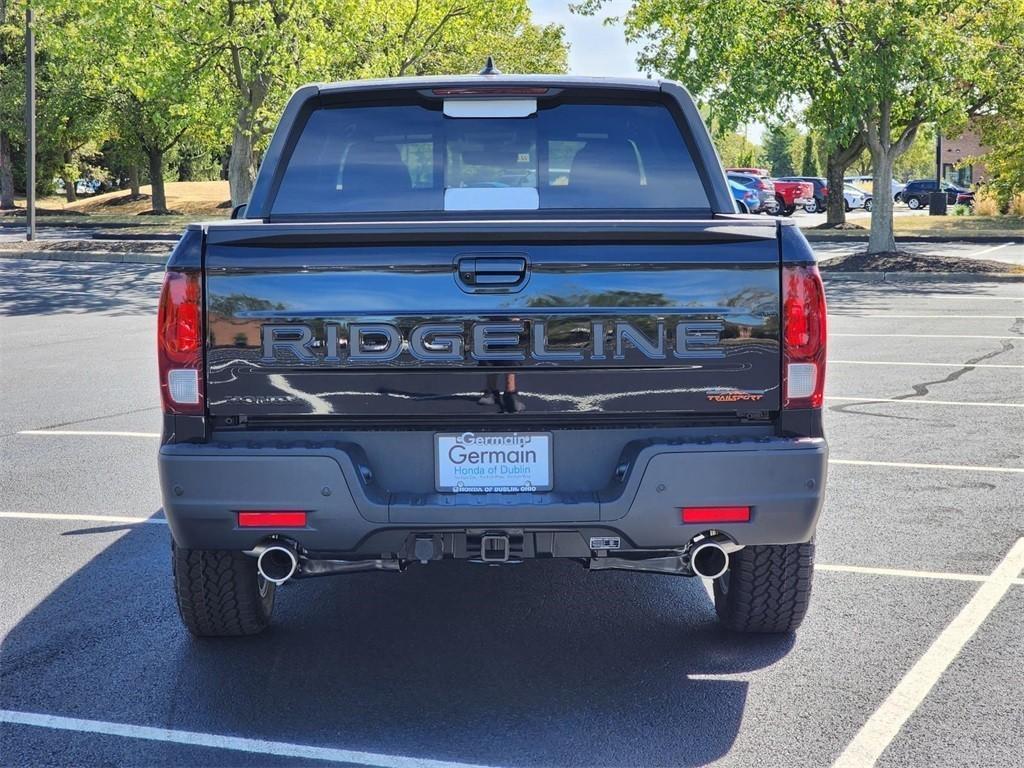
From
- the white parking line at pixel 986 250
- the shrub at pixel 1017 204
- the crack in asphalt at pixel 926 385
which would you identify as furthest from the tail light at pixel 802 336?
the shrub at pixel 1017 204

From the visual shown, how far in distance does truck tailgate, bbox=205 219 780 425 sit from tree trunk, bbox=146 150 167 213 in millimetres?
49993

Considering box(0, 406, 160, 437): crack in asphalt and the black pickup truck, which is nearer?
the black pickup truck

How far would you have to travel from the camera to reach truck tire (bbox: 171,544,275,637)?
4.66 metres

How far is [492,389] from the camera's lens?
13.5 feet

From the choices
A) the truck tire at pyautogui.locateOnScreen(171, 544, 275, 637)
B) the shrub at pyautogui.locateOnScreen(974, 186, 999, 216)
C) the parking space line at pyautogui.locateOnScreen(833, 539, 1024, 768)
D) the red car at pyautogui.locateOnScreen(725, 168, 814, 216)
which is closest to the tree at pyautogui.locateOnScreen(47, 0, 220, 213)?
the truck tire at pyautogui.locateOnScreen(171, 544, 275, 637)

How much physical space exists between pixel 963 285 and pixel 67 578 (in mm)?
19389

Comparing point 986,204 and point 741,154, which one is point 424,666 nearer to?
point 986,204

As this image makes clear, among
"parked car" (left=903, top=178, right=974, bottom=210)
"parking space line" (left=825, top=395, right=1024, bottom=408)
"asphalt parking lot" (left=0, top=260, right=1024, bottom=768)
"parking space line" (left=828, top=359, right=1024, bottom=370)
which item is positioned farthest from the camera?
"parked car" (left=903, top=178, right=974, bottom=210)

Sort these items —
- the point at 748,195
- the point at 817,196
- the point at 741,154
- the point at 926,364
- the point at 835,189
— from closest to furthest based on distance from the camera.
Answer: the point at 926,364 < the point at 835,189 < the point at 748,195 < the point at 817,196 < the point at 741,154

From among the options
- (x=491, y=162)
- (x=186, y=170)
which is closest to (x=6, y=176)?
(x=186, y=170)

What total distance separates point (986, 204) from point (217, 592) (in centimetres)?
5021

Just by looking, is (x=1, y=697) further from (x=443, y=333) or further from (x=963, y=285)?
(x=963, y=285)

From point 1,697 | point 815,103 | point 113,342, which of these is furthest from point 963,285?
point 1,697

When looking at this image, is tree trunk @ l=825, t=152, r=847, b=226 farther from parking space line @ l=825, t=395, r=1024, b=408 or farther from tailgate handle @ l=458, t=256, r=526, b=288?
tailgate handle @ l=458, t=256, r=526, b=288
